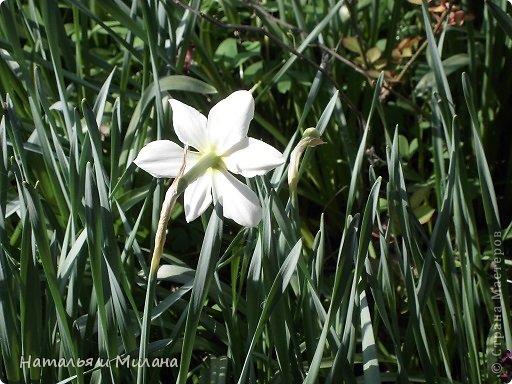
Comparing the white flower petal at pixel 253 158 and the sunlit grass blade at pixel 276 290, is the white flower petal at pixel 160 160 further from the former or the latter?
the sunlit grass blade at pixel 276 290

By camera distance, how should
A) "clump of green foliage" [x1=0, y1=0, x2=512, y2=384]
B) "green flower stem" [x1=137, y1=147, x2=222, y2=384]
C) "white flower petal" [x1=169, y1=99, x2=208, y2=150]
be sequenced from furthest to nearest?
"clump of green foliage" [x1=0, y1=0, x2=512, y2=384] < "white flower petal" [x1=169, y1=99, x2=208, y2=150] < "green flower stem" [x1=137, y1=147, x2=222, y2=384]

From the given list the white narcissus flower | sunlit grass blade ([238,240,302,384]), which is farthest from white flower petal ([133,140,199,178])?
sunlit grass blade ([238,240,302,384])

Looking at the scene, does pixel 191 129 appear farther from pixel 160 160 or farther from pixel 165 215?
pixel 165 215

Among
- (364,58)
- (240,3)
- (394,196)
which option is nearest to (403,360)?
(394,196)

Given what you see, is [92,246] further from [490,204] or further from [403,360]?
[490,204]

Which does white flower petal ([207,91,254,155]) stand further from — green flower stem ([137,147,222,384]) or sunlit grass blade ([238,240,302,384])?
sunlit grass blade ([238,240,302,384])

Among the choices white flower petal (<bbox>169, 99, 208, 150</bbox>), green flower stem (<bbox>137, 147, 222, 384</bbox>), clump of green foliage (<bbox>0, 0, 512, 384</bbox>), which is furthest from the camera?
clump of green foliage (<bbox>0, 0, 512, 384</bbox>)

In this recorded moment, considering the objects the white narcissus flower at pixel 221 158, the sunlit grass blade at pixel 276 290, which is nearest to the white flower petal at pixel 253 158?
the white narcissus flower at pixel 221 158

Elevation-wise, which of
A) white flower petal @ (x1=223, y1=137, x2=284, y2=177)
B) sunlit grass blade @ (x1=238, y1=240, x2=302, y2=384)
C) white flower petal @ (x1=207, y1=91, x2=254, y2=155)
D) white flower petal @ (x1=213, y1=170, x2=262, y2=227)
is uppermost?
white flower petal @ (x1=207, y1=91, x2=254, y2=155)
